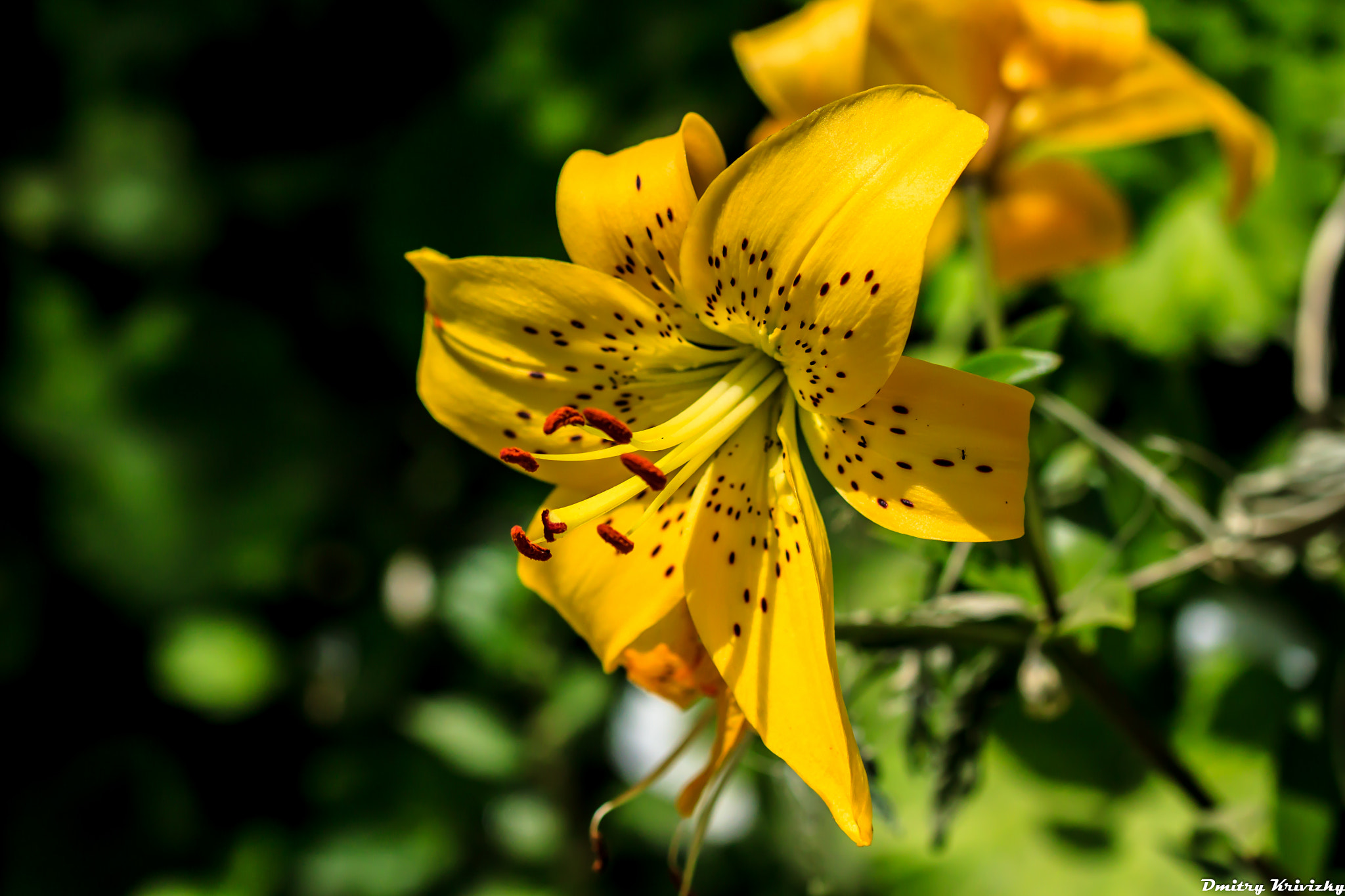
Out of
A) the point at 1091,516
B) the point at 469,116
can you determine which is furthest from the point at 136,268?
the point at 1091,516

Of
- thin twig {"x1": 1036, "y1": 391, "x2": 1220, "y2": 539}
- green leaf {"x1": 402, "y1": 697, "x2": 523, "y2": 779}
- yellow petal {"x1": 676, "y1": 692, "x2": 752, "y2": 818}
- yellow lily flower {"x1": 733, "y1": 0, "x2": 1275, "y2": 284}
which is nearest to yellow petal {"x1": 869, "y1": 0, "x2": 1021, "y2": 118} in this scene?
yellow lily flower {"x1": 733, "y1": 0, "x2": 1275, "y2": 284}

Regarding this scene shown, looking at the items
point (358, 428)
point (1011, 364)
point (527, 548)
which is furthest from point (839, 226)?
point (358, 428)

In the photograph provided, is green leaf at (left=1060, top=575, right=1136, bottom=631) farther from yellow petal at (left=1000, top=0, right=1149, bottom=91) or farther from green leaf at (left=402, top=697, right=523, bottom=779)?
green leaf at (left=402, top=697, right=523, bottom=779)

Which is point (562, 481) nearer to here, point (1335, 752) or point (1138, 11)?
point (1138, 11)

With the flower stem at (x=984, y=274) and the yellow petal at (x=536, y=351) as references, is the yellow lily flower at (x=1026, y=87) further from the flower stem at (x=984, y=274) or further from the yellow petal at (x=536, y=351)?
the yellow petal at (x=536, y=351)

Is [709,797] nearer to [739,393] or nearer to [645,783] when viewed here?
[645,783]

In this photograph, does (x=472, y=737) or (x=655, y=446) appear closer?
(x=655, y=446)
